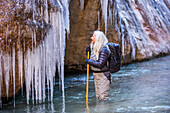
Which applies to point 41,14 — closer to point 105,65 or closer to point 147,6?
point 105,65

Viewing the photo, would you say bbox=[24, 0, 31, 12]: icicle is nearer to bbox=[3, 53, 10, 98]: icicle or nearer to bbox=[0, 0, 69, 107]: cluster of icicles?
bbox=[0, 0, 69, 107]: cluster of icicles

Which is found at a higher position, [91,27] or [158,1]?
[158,1]

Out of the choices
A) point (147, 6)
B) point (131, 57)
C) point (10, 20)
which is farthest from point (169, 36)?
point (10, 20)

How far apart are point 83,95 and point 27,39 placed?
2206 mm

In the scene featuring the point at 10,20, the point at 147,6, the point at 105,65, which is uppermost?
the point at 147,6

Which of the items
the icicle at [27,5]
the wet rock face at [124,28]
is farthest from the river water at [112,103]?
the wet rock face at [124,28]

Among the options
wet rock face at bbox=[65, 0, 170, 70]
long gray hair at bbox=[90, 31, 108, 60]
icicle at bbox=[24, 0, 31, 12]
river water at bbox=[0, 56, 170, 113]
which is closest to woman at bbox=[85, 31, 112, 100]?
long gray hair at bbox=[90, 31, 108, 60]

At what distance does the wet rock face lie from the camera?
473 inches

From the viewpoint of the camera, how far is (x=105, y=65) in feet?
19.4

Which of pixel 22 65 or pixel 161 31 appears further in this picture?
pixel 161 31

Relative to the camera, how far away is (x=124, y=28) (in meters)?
15.0

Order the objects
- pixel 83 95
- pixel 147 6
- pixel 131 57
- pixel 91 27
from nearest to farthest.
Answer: pixel 83 95 → pixel 91 27 → pixel 131 57 → pixel 147 6

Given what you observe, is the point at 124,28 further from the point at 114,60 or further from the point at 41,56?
the point at 114,60

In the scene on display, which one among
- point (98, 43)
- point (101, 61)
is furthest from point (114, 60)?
point (98, 43)
